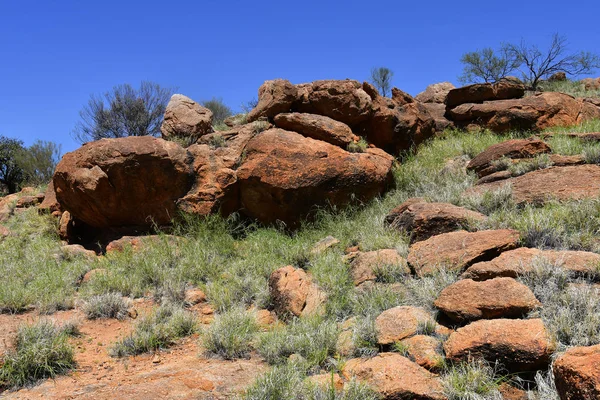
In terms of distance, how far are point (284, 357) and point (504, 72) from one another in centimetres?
1974

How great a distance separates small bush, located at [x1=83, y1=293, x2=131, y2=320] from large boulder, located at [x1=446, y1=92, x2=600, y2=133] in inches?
307

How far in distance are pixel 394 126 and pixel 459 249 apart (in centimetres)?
465

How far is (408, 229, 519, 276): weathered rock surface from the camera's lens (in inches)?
157

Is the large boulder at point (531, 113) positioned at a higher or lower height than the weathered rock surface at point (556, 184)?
higher

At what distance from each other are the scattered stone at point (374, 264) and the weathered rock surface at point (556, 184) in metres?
1.70

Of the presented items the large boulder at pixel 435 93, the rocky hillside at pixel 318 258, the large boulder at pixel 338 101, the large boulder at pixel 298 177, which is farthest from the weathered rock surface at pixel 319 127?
the large boulder at pixel 435 93

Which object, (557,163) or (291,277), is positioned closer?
(291,277)

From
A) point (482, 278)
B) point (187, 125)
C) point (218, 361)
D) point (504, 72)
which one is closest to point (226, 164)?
point (187, 125)

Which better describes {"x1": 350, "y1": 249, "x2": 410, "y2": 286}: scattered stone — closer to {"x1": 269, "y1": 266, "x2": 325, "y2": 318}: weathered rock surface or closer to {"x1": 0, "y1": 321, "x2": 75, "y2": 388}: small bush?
{"x1": 269, "y1": 266, "x2": 325, "y2": 318}: weathered rock surface

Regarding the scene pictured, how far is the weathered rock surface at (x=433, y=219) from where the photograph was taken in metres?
4.82

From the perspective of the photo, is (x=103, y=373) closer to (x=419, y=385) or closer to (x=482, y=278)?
(x=419, y=385)

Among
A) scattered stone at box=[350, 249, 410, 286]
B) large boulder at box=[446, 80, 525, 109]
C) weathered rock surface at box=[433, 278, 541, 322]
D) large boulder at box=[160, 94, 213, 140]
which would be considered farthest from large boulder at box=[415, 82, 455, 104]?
weathered rock surface at box=[433, 278, 541, 322]

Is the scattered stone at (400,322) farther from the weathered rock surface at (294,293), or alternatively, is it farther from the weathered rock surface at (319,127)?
the weathered rock surface at (319,127)

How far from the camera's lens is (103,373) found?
3.47 meters
